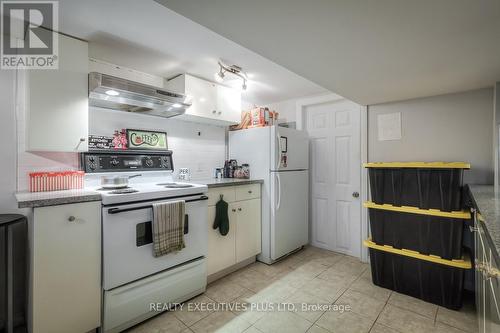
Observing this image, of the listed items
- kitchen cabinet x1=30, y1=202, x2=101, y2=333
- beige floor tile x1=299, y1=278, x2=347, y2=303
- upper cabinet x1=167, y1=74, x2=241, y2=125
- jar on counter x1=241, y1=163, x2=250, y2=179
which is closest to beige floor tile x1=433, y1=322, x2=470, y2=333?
beige floor tile x1=299, y1=278, x2=347, y2=303

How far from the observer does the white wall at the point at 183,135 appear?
89.7 inches

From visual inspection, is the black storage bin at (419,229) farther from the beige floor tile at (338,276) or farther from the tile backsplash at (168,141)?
the tile backsplash at (168,141)

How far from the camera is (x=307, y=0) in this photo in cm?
100

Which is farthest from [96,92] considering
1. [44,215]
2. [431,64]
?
[431,64]

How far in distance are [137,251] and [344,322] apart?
165 centimetres

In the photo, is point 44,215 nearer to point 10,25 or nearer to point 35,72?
point 35,72

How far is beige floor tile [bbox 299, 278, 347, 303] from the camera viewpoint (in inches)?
85.8

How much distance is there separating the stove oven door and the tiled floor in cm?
41

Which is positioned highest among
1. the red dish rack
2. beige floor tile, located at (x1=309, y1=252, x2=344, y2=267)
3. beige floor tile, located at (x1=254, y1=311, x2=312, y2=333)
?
the red dish rack

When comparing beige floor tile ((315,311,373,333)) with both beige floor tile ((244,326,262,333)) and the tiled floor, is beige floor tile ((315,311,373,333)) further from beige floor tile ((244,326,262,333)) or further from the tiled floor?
beige floor tile ((244,326,262,333))

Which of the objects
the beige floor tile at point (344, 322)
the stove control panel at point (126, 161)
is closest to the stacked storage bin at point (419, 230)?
the beige floor tile at point (344, 322)

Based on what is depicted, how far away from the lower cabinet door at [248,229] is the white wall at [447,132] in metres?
1.55

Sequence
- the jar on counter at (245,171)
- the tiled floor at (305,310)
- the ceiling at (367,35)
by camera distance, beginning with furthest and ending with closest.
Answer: the jar on counter at (245,171), the tiled floor at (305,310), the ceiling at (367,35)

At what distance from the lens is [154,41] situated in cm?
188
